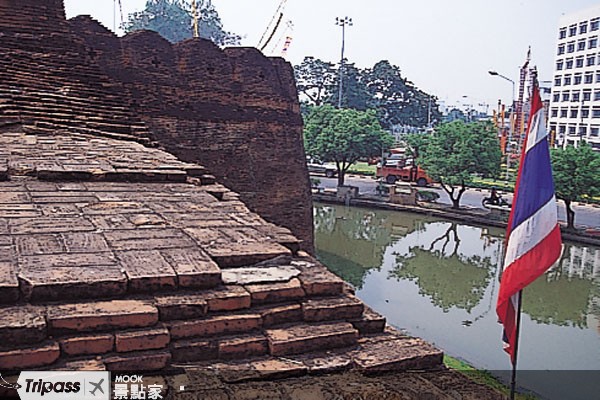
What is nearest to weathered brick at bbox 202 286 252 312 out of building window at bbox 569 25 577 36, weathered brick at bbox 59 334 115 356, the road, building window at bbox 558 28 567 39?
weathered brick at bbox 59 334 115 356

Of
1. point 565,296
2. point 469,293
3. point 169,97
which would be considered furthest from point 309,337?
point 565,296

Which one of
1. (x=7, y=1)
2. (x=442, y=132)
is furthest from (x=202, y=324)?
(x=442, y=132)

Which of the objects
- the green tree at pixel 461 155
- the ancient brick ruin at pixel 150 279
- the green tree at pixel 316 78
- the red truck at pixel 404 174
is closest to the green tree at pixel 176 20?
the green tree at pixel 316 78

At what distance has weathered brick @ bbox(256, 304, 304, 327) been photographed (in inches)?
65.7

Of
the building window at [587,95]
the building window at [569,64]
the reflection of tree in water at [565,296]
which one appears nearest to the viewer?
the reflection of tree in water at [565,296]

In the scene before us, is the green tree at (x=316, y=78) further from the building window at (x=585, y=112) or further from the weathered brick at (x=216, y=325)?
the weathered brick at (x=216, y=325)

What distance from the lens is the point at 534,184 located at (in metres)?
3.16

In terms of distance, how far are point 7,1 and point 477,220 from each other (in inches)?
565

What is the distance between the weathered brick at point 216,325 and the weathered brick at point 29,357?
0.28m

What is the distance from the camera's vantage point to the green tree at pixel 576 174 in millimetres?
15289

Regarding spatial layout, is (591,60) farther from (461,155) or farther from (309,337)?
(309,337)

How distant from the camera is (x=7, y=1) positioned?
5.41m

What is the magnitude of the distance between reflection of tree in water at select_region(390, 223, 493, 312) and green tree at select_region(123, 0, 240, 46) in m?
33.6

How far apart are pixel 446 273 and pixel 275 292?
11050 millimetres
